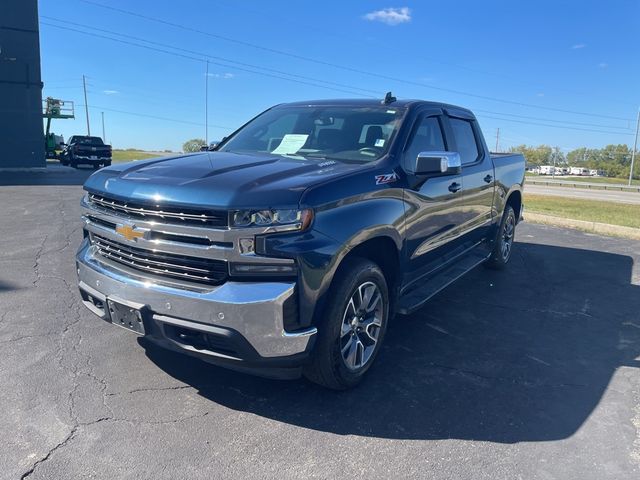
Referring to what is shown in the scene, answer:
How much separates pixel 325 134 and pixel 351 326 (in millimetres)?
1743

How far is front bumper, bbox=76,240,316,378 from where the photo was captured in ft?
8.96

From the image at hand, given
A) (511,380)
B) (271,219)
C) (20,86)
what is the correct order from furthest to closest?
1. (20,86)
2. (511,380)
3. (271,219)

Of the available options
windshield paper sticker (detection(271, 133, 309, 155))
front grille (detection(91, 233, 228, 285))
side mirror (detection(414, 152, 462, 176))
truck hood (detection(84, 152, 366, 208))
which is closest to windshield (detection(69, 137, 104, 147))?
windshield paper sticker (detection(271, 133, 309, 155))

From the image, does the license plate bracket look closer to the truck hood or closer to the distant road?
the truck hood

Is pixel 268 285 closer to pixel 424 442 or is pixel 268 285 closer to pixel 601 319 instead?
pixel 424 442

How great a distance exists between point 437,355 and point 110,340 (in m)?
2.63

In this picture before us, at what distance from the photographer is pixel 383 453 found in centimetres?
278

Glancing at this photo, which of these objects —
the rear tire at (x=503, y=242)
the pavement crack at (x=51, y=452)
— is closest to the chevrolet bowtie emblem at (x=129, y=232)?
the pavement crack at (x=51, y=452)

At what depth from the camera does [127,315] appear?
3.05 m

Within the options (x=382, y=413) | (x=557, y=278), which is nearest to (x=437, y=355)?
(x=382, y=413)

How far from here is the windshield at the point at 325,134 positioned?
13.1ft

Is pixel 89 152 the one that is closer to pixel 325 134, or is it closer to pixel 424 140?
pixel 325 134

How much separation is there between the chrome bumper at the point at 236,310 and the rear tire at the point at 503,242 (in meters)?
4.46

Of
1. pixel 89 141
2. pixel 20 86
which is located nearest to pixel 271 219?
pixel 20 86
